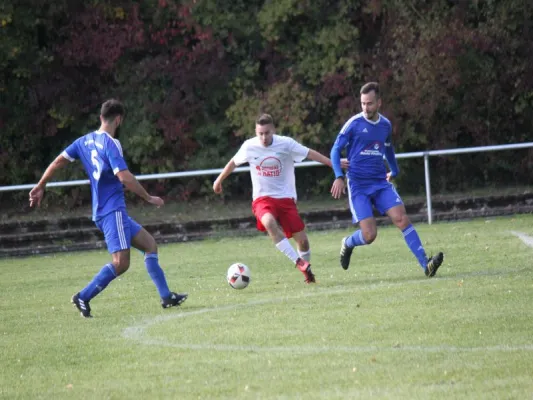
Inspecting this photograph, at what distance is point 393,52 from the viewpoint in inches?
939

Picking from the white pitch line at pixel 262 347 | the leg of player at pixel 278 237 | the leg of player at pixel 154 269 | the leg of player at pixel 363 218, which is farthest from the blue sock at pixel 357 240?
the leg of player at pixel 154 269

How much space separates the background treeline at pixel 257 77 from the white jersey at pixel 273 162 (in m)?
11.0

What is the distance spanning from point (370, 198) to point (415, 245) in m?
0.89

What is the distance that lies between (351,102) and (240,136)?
2543mm

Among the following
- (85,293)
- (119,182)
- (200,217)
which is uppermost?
(119,182)

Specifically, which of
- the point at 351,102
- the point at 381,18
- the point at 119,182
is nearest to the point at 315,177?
the point at 351,102

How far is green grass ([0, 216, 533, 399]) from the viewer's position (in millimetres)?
6879

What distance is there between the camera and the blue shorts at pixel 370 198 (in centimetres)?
1257

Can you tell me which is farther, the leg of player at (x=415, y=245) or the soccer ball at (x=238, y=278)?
the soccer ball at (x=238, y=278)

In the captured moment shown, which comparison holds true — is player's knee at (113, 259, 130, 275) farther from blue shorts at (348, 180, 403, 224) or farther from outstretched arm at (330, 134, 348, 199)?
blue shorts at (348, 180, 403, 224)

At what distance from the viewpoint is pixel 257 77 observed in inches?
1002

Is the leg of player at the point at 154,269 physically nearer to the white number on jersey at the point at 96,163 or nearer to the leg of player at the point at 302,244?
the white number on jersey at the point at 96,163

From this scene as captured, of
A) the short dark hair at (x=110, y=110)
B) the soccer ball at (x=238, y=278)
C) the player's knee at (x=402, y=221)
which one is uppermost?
the short dark hair at (x=110, y=110)

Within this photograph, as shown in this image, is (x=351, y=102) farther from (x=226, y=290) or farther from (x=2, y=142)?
(x=226, y=290)
